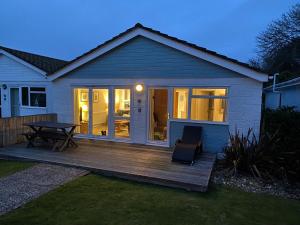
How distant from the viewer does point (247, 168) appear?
6.18 m

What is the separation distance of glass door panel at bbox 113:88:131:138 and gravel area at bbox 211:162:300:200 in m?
4.10

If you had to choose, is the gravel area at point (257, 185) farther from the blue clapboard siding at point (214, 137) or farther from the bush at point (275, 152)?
the blue clapboard siding at point (214, 137)

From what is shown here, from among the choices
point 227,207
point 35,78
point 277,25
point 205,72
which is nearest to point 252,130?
point 205,72

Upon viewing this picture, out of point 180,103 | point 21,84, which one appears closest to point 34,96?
point 21,84

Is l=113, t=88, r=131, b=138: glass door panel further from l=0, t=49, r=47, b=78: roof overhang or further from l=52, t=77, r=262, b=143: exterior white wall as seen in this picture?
l=0, t=49, r=47, b=78: roof overhang

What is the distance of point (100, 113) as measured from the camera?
9.42 meters

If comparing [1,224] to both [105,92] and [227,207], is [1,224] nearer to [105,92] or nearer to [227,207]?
Answer: [227,207]

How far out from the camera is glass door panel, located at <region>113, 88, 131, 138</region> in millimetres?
8875

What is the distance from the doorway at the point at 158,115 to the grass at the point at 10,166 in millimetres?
4230

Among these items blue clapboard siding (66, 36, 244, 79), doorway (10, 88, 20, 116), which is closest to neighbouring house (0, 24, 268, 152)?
blue clapboard siding (66, 36, 244, 79)

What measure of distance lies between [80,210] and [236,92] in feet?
18.7

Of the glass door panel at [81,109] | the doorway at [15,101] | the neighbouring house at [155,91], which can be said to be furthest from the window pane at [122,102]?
the doorway at [15,101]

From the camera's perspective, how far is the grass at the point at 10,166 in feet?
→ 19.2

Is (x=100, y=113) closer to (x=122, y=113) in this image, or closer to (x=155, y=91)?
(x=122, y=113)
